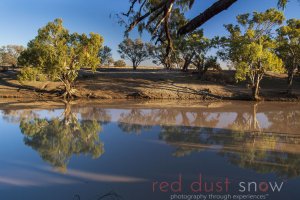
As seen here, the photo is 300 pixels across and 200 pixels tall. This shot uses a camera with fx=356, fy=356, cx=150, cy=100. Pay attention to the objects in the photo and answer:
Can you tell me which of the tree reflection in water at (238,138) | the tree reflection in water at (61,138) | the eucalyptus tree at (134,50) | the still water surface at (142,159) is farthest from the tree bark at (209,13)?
the eucalyptus tree at (134,50)

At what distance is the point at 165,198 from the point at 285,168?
389 cm

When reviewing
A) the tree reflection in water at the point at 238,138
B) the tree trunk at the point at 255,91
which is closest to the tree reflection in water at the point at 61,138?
the tree reflection in water at the point at 238,138

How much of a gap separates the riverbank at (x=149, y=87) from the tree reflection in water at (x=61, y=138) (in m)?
17.8

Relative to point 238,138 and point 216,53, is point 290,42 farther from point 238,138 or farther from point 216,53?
point 238,138

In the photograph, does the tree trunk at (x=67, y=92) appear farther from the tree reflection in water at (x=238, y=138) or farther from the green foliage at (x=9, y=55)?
the green foliage at (x=9, y=55)

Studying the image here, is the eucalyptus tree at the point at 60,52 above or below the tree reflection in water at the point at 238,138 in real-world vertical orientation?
above

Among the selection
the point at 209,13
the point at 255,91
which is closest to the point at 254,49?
the point at 255,91

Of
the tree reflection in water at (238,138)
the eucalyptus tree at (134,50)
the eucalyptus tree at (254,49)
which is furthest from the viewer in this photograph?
the eucalyptus tree at (134,50)

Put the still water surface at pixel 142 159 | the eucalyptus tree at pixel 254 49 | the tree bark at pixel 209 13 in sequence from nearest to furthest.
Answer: the tree bark at pixel 209 13 < the still water surface at pixel 142 159 < the eucalyptus tree at pixel 254 49

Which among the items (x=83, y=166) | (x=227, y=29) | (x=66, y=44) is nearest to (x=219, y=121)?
(x=83, y=166)

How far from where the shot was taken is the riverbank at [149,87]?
36.3m

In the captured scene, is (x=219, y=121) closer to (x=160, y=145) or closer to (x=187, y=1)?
(x=160, y=145)

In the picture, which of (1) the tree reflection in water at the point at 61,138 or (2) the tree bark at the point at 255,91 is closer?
(1) the tree reflection in water at the point at 61,138

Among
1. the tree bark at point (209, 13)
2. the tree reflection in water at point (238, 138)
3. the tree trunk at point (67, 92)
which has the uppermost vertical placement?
the tree bark at point (209, 13)
